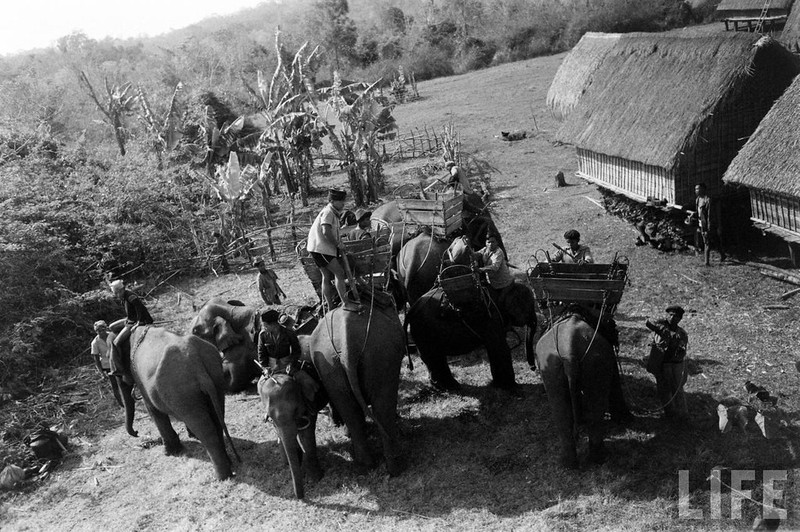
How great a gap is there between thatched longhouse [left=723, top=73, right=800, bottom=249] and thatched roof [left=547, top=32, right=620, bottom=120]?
11647 mm

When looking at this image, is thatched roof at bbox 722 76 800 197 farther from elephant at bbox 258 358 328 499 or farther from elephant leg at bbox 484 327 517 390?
elephant at bbox 258 358 328 499

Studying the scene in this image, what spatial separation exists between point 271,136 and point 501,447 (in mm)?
13922

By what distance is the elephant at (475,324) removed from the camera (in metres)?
8.72

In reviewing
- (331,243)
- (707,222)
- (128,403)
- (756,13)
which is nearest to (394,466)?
(331,243)

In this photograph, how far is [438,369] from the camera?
9.17 m

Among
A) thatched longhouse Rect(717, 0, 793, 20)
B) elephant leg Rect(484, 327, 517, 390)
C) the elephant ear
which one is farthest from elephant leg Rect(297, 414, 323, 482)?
thatched longhouse Rect(717, 0, 793, 20)

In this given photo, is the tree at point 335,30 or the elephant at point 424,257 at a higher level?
the tree at point 335,30

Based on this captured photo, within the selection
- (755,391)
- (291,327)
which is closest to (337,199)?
(291,327)

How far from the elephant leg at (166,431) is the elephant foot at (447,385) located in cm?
344

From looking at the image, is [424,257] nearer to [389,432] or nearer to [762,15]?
[389,432]

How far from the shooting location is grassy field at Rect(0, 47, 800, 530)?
22.2ft

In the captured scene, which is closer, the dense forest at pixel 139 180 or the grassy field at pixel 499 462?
the grassy field at pixel 499 462

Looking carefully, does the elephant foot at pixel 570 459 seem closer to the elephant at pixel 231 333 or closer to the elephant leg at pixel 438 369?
the elephant leg at pixel 438 369

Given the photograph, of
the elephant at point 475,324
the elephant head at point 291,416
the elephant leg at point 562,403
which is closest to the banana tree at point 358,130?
the elephant at point 475,324
